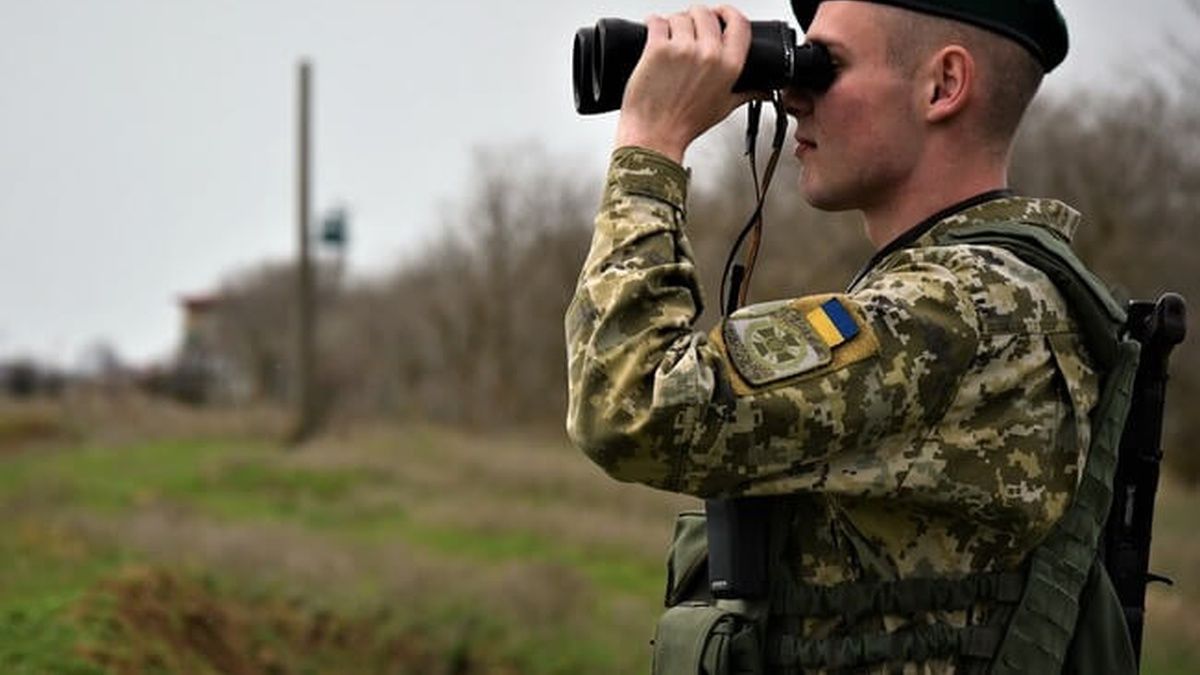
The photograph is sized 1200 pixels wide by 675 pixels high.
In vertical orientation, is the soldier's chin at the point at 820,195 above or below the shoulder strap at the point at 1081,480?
above

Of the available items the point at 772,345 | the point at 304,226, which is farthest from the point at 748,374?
the point at 304,226

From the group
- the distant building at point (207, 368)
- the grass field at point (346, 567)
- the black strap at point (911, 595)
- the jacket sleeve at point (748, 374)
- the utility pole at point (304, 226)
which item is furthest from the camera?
the distant building at point (207, 368)

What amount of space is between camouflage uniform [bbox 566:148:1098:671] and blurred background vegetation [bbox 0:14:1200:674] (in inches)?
59.9

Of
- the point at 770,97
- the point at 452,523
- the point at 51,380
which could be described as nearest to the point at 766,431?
the point at 770,97

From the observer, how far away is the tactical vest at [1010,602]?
2.09m

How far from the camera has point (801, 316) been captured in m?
1.99

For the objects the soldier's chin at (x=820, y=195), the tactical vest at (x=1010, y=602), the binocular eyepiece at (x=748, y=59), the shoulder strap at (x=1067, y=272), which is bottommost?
the tactical vest at (x=1010, y=602)

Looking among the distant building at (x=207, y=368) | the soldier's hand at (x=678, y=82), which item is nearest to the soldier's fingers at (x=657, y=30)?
the soldier's hand at (x=678, y=82)

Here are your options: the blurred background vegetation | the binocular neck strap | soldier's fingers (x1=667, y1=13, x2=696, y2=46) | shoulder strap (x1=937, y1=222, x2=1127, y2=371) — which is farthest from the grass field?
shoulder strap (x1=937, y1=222, x2=1127, y2=371)

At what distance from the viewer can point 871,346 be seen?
6.39 feet

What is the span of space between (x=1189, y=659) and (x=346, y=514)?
326 inches

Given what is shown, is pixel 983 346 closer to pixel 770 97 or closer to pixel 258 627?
pixel 770 97

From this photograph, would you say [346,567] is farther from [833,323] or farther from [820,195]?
[833,323]

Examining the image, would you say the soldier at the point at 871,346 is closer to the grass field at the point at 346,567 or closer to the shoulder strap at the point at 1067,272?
the shoulder strap at the point at 1067,272
